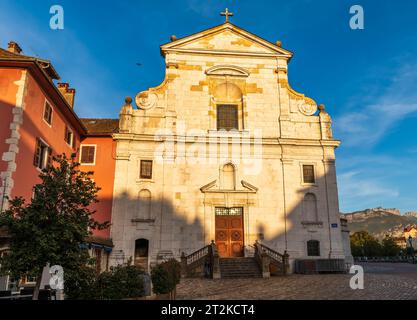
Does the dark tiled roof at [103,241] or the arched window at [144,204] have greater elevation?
the arched window at [144,204]

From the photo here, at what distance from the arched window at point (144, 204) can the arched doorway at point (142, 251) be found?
1.69 m

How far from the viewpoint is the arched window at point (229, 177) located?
2691 cm

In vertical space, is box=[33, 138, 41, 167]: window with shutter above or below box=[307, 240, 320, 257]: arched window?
above

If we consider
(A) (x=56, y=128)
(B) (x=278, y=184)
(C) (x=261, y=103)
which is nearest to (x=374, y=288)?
(B) (x=278, y=184)

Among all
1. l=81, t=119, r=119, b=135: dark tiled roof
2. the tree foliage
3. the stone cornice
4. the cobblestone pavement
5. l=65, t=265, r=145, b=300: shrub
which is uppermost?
l=81, t=119, r=119, b=135: dark tiled roof

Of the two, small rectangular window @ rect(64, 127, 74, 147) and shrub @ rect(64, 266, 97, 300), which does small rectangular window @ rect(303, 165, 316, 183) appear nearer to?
small rectangular window @ rect(64, 127, 74, 147)

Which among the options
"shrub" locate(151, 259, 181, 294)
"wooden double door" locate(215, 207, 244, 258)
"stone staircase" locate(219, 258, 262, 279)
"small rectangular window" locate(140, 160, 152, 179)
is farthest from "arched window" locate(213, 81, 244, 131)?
"shrub" locate(151, 259, 181, 294)

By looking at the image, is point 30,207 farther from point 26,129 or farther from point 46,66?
point 46,66

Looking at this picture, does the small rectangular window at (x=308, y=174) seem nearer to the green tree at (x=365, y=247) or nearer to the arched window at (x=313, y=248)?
the arched window at (x=313, y=248)

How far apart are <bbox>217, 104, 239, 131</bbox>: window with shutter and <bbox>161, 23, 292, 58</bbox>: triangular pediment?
4.49 meters

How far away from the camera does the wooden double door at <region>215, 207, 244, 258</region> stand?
25.5 m

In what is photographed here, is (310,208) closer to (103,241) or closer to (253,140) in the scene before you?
(253,140)

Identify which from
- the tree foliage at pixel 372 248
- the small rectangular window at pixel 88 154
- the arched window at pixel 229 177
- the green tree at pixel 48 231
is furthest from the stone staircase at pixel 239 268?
the tree foliage at pixel 372 248

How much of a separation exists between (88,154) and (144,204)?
5.88 m
